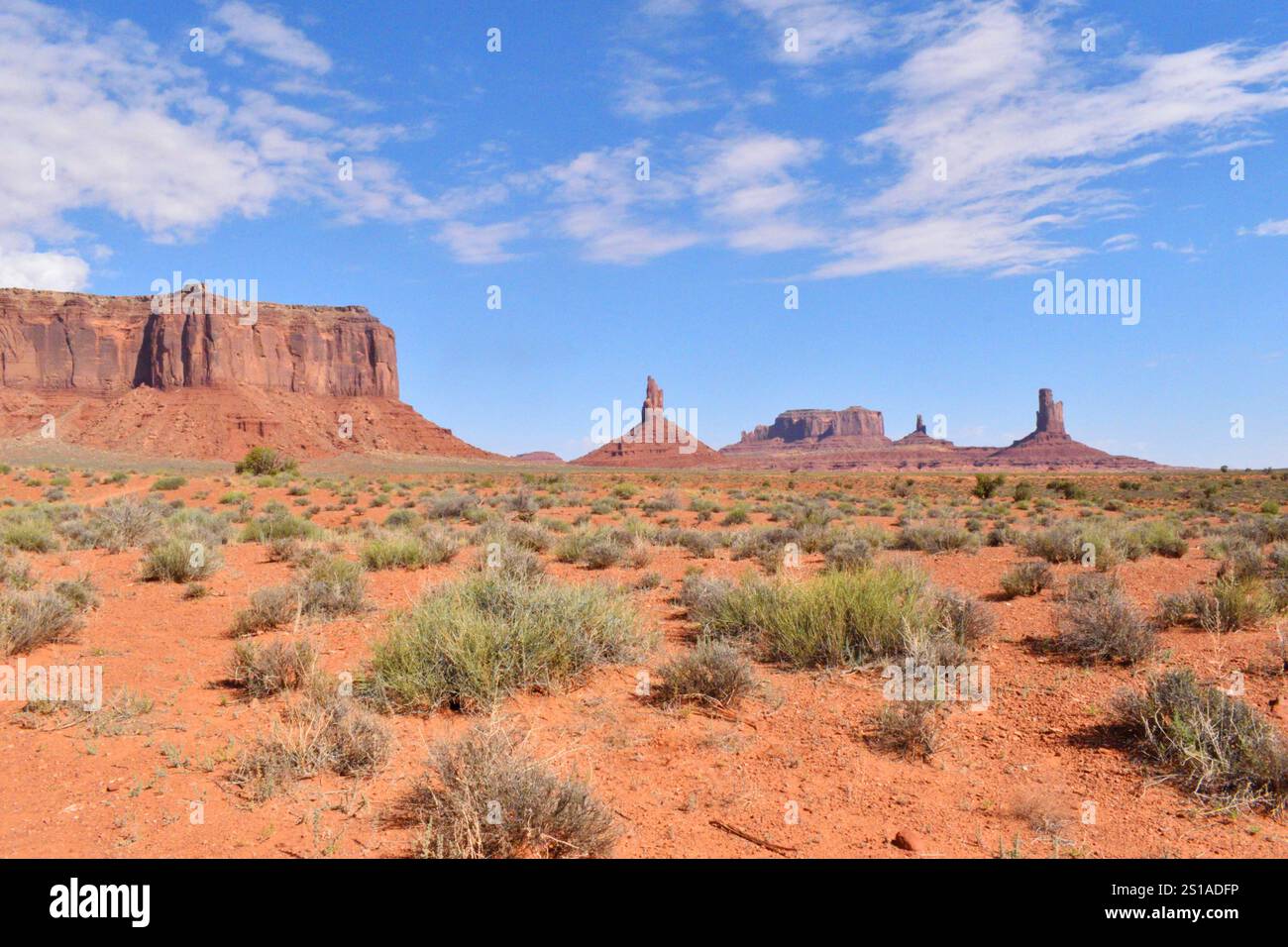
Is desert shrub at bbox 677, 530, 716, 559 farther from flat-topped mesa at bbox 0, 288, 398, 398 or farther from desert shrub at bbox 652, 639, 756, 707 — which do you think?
flat-topped mesa at bbox 0, 288, 398, 398

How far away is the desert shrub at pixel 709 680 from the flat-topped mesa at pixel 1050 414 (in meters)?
161

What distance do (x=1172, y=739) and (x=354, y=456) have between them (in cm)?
9633

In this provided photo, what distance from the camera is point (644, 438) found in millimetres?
148750

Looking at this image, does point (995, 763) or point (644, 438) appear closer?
point (995, 763)

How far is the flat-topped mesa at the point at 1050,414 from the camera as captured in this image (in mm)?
143625

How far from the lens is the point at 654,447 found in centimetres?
14350

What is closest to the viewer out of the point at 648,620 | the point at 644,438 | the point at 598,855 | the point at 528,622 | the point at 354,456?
the point at 598,855

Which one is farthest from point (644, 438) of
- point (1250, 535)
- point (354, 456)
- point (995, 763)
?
point (995, 763)

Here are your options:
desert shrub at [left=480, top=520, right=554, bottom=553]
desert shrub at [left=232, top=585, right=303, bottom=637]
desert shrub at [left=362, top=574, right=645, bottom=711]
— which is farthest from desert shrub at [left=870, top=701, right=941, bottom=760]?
desert shrub at [left=480, top=520, right=554, bottom=553]

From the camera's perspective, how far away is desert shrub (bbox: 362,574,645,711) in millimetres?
5320

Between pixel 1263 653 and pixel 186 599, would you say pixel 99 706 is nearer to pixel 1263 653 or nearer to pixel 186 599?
pixel 186 599

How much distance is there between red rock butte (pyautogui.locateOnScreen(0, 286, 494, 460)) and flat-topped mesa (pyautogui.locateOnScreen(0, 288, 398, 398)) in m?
0.15

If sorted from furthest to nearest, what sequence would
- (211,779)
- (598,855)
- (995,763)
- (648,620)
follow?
(648,620) < (995,763) < (211,779) < (598,855)
